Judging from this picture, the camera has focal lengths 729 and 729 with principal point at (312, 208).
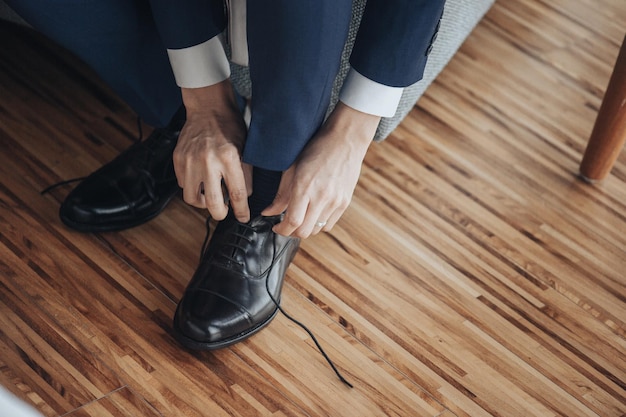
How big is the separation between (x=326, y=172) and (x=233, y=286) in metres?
0.19

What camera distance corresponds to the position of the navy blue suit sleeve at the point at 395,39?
70 cm

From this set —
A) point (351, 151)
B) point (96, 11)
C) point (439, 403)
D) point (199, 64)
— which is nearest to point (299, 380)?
point (439, 403)

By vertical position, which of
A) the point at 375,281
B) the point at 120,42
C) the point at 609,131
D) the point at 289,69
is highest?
the point at 289,69

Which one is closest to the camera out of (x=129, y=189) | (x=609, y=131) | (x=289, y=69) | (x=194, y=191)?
(x=289, y=69)

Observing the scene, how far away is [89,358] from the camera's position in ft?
2.60

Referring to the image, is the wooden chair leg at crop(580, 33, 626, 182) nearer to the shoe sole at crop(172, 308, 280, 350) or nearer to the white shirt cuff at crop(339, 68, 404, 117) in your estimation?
the white shirt cuff at crop(339, 68, 404, 117)

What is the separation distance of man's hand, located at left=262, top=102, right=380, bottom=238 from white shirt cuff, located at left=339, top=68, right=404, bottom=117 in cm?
1

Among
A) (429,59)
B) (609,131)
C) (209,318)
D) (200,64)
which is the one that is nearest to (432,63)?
(429,59)

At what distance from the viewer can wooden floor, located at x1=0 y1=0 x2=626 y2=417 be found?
0.80 m

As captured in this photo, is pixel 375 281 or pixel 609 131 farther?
pixel 609 131

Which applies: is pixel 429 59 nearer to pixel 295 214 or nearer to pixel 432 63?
pixel 432 63

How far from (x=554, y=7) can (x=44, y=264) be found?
4.02 ft

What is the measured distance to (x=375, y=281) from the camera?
0.96 m

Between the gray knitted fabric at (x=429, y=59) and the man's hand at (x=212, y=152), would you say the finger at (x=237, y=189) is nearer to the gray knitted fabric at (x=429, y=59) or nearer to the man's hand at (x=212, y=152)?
the man's hand at (x=212, y=152)
